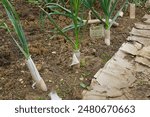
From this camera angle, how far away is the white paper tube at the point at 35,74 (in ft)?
8.42

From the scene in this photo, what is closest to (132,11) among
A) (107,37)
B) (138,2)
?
(138,2)

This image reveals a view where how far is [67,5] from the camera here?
433cm

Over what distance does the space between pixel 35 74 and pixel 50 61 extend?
0.53 m

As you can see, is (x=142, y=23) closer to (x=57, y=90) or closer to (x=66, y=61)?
(x=66, y=61)

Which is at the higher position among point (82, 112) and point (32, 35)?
point (82, 112)

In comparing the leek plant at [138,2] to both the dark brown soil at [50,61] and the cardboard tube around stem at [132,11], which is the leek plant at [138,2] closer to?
the cardboard tube around stem at [132,11]

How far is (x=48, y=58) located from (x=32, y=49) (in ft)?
0.69

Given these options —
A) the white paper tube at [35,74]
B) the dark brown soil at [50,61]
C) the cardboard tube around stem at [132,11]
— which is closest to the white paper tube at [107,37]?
A: the dark brown soil at [50,61]

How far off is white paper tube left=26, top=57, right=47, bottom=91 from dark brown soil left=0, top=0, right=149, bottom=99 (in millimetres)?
63

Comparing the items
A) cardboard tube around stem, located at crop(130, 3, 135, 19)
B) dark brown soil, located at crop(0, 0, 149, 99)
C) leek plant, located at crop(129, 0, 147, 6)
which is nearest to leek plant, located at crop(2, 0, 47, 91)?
dark brown soil, located at crop(0, 0, 149, 99)

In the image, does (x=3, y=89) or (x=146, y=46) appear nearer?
(x=3, y=89)

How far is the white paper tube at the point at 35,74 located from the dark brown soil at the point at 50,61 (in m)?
0.06

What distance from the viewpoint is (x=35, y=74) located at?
2.61 metres

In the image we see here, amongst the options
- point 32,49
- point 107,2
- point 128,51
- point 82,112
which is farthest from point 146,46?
point 82,112
